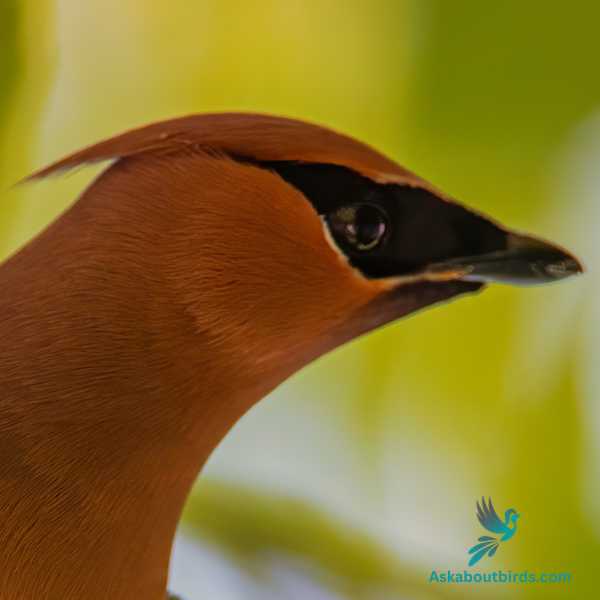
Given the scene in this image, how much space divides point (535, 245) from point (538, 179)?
103 mm

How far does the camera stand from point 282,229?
16.8 inches

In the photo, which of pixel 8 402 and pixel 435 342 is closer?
pixel 8 402

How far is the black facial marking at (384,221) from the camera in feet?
1.42

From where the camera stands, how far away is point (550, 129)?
56cm

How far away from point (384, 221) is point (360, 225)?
0.05 ft

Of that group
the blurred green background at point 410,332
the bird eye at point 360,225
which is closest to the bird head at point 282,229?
the bird eye at point 360,225

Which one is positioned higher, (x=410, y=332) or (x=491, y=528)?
(x=410, y=332)

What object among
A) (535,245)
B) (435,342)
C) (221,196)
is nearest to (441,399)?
(435,342)

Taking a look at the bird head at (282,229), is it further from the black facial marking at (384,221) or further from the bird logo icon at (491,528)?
the bird logo icon at (491,528)

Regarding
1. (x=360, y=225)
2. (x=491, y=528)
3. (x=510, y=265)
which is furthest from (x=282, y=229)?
(x=491, y=528)

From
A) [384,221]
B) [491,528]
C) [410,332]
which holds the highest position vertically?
[384,221]

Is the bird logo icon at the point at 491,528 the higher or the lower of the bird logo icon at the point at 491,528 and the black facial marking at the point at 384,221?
the lower

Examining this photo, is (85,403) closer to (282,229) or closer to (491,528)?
(282,229)

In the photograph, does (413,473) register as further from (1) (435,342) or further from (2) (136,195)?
(2) (136,195)
